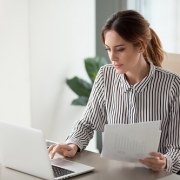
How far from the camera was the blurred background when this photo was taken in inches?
150

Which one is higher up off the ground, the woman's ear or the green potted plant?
the woman's ear

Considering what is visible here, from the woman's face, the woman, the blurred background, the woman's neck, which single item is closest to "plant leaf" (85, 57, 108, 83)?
the blurred background

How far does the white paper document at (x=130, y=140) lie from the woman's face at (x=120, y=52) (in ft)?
1.27

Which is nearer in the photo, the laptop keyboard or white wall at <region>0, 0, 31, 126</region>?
the laptop keyboard

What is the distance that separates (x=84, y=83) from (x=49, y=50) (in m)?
0.40

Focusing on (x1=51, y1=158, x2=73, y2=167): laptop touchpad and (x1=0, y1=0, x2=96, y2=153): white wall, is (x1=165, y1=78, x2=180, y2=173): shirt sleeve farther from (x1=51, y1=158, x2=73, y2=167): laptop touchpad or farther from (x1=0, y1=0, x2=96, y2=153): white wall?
(x1=0, y1=0, x2=96, y2=153): white wall

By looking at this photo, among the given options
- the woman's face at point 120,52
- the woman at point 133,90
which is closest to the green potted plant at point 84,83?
the woman at point 133,90

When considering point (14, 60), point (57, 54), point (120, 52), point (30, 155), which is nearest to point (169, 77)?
point (120, 52)

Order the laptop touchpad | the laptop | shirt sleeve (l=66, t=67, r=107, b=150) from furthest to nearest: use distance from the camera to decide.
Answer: shirt sleeve (l=66, t=67, r=107, b=150), the laptop touchpad, the laptop

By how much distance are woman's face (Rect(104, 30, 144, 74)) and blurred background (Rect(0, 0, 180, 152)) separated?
1540 mm

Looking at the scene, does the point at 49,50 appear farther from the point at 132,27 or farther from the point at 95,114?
the point at 132,27

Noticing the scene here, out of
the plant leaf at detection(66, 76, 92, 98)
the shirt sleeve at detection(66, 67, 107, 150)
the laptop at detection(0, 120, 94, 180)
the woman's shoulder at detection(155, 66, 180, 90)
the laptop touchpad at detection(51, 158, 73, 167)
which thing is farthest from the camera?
the plant leaf at detection(66, 76, 92, 98)

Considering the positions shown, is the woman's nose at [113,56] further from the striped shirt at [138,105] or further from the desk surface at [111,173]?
the desk surface at [111,173]

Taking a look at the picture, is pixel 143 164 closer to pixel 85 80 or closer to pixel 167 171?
pixel 167 171
